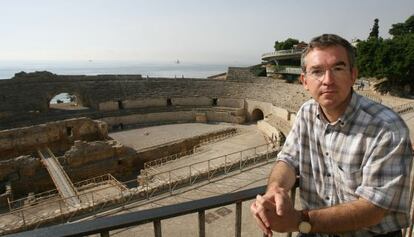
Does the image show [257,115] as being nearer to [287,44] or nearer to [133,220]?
[287,44]

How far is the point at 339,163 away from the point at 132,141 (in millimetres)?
21657

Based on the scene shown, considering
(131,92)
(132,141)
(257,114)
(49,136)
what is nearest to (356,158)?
(49,136)

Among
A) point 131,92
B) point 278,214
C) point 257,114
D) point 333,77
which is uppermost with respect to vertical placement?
point 333,77

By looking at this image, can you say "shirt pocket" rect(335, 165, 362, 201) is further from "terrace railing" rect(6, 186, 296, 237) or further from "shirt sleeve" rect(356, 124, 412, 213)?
"terrace railing" rect(6, 186, 296, 237)

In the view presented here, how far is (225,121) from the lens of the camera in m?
28.7

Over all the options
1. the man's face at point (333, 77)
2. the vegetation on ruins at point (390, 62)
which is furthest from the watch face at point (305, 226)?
the vegetation on ruins at point (390, 62)

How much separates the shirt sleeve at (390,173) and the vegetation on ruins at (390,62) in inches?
1134

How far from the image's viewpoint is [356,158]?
2307 millimetres

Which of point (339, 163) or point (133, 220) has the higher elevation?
point (339, 163)

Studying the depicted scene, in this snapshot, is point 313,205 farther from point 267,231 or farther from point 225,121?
point 225,121

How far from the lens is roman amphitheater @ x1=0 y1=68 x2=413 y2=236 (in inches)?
420

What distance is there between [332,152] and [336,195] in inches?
14.3

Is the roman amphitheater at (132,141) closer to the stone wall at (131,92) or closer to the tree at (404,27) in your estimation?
the stone wall at (131,92)

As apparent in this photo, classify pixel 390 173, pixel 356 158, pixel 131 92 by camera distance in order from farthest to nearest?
pixel 131 92
pixel 356 158
pixel 390 173
